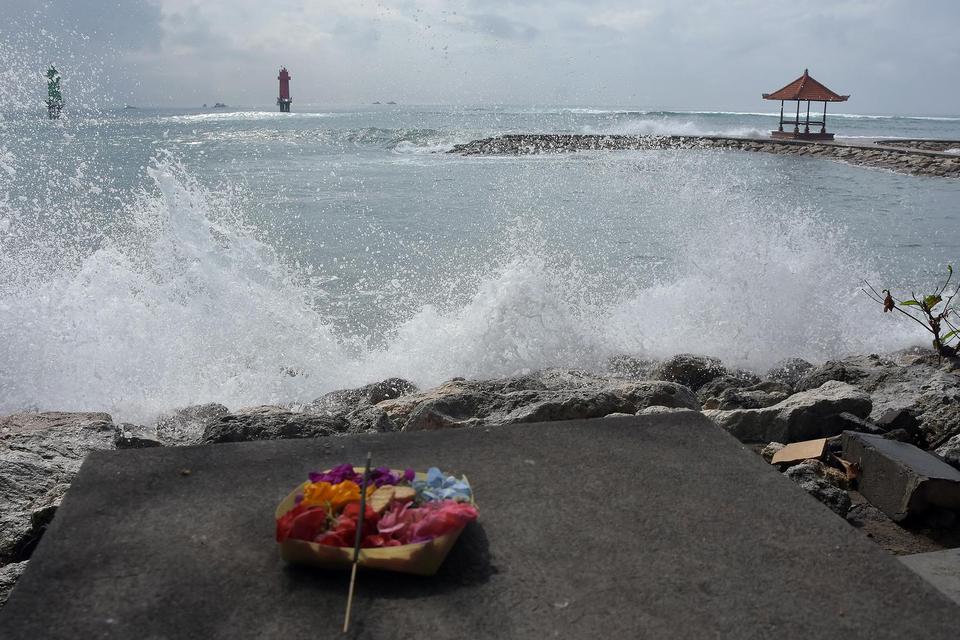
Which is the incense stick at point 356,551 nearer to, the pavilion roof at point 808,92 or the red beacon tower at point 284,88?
the pavilion roof at point 808,92

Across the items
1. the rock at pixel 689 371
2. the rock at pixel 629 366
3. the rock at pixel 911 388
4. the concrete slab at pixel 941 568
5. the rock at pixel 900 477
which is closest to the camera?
the concrete slab at pixel 941 568

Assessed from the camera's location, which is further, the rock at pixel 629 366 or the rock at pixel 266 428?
the rock at pixel 629 366

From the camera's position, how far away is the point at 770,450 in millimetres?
4035

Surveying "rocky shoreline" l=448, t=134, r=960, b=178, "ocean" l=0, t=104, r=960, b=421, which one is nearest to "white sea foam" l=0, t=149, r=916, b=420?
"ocean" l=0, t=104, r=960, b=421

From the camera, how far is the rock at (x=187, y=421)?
4.74 metres

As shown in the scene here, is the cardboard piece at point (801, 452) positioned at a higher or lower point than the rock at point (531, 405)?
lower

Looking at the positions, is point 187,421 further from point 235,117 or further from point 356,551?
point 235,117

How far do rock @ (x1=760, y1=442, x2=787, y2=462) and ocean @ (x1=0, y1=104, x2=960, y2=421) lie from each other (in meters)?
2.57

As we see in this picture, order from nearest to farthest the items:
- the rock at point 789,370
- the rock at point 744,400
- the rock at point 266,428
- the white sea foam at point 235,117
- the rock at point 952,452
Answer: the rock at point 266,428
the rock at point 952,452
the rock at point 744,400
the rock at point 789,370
the white sea foam at point 235,117

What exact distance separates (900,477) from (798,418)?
2.99 feet

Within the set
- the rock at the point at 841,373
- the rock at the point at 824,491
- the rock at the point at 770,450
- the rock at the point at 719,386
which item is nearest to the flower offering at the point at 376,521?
the rock at the point at 824,491

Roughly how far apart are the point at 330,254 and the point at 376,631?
31.8 ft

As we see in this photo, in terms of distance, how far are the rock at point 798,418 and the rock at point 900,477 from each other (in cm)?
49

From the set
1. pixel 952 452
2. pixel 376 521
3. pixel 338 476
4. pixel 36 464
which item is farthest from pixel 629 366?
pixel 376 521
